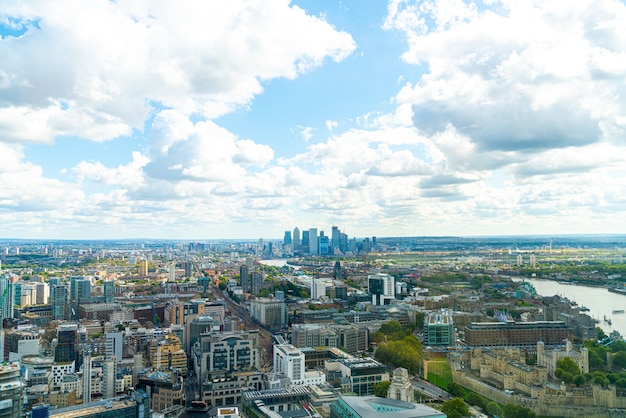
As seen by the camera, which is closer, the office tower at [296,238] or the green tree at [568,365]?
the green tree at [568,365]

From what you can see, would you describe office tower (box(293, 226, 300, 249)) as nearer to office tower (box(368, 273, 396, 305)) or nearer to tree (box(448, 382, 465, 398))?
office tower (box(368, 273, 396, 305))

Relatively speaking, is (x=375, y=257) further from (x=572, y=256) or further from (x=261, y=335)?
(x=261, y=335)

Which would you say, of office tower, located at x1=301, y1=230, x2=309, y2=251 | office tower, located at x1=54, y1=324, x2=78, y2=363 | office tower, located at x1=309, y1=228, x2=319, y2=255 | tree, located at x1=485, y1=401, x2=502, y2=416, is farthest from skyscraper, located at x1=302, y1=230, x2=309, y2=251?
tree, located at x1=485, y1=401, x2=502, y2=416

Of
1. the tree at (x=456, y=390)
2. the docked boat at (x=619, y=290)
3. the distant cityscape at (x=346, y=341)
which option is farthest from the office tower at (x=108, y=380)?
the docked boat at (x=619, y=290)

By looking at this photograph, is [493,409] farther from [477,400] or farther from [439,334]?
[439,334]

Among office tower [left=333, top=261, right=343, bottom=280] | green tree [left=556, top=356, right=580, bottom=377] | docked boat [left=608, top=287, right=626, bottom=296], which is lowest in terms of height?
green tree [left=556, top=356, right=580, bottom=377]

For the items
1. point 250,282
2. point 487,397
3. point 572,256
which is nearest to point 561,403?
point 487,397

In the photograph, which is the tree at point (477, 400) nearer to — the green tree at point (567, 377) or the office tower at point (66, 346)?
the green tree at point (567, 377)
